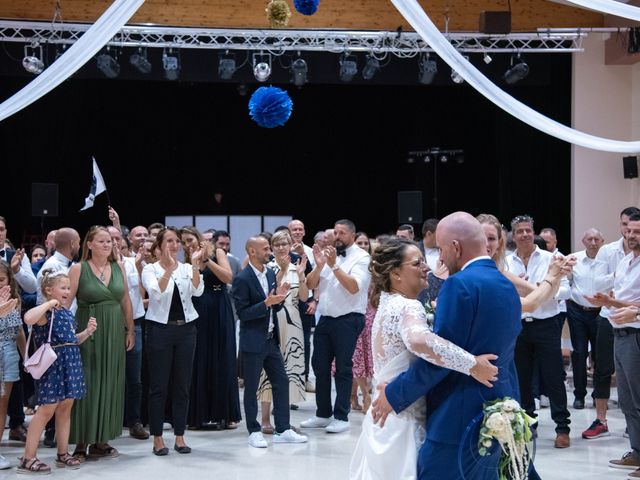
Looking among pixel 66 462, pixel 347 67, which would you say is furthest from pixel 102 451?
pixel 347 67

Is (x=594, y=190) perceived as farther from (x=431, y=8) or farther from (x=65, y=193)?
(x=65, y=193)

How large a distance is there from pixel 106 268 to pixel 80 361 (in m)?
0.71

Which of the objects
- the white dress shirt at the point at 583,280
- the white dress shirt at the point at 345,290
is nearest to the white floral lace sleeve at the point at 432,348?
the white dress shirt at the point at 345,290

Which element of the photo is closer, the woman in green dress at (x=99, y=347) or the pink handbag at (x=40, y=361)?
the pink handbag at (x=40, y=361)

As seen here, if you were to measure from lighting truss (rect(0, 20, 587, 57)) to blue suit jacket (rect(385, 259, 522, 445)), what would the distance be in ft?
26.5

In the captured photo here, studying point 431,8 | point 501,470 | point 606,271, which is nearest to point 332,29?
point 431,8

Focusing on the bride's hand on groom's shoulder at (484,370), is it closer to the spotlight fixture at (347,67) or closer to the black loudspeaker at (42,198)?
the spotlight fixture at (347,67)

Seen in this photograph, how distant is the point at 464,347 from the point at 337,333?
3.97 meters

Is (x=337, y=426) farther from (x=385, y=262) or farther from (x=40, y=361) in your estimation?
(x=385, y=262)

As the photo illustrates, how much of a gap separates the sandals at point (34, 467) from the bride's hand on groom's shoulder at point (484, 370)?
3.65m

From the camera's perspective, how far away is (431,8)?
39.8 feet

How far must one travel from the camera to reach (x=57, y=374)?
5.81 m

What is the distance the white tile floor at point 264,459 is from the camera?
A: 5.89 m

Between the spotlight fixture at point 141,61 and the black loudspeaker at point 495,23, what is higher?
the black loudspeaker at point 495,23
